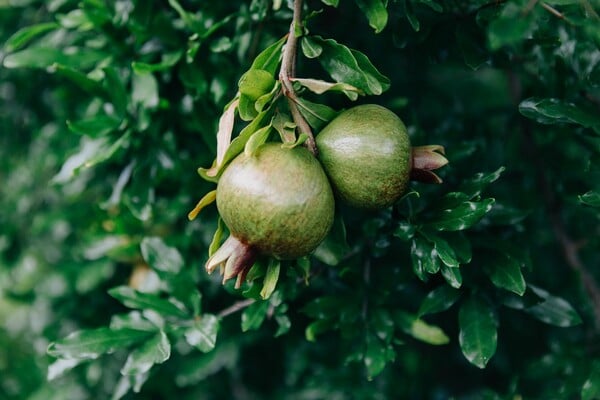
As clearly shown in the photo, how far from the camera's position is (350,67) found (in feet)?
2.99

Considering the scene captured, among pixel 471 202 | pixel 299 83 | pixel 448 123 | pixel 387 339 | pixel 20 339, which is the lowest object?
pixel 20 339

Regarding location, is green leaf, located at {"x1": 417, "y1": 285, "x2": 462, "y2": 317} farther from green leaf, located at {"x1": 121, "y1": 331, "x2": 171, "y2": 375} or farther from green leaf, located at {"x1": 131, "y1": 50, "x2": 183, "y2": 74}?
green leaf, located at {"x1": 131, "y1": 50, "x2": 183, "y2": 74}

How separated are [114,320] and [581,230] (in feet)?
4.19

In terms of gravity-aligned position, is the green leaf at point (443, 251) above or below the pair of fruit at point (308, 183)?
below

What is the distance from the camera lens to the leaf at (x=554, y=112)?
3.20ft

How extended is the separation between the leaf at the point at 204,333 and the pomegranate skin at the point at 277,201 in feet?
1.12

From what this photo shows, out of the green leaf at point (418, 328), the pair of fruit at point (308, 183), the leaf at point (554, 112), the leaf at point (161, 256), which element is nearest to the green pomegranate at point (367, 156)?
the pair of fruit at point (308, 183)

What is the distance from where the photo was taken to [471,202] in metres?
0.93

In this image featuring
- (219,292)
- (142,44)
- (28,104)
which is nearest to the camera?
(142,44)

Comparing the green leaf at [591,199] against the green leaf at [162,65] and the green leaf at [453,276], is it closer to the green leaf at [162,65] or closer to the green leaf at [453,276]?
the green leaf at [453,276]

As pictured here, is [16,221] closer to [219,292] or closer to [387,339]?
[219,292]

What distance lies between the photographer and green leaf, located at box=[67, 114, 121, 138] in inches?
46.1

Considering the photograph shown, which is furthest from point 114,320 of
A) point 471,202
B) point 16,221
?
point 16,221

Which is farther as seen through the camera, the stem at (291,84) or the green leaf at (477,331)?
the green leaf at (477,331)
